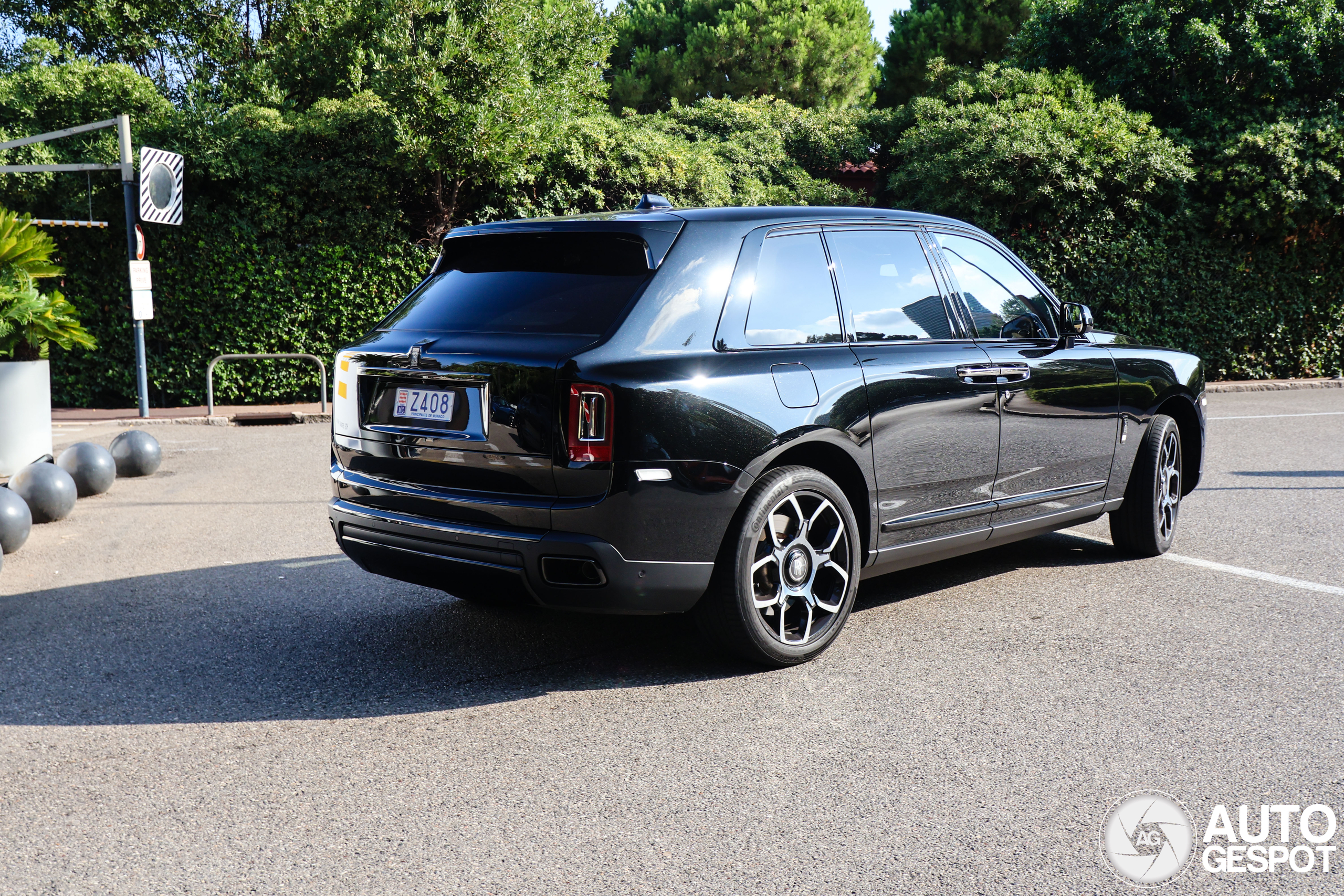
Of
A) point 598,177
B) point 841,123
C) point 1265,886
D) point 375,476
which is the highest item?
point 841,123

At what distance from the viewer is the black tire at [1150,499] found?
6.33 metres

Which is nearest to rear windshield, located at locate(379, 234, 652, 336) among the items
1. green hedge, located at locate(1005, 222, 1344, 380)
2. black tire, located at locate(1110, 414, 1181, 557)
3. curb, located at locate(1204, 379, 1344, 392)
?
black tire, located at locate(1110, 414, 1181, 557)

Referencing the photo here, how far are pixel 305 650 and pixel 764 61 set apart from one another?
34.7 metres

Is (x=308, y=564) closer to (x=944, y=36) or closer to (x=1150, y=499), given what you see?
(x=1150, y=499)

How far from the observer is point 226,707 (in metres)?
4.12

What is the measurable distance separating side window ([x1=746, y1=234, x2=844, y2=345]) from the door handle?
2.34 feet

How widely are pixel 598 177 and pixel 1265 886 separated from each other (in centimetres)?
1656

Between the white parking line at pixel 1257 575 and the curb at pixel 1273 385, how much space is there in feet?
46.5

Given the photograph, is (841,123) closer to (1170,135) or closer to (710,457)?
(1170,135)

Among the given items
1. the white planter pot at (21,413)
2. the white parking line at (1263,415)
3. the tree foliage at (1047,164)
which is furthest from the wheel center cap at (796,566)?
the tree foliage at (1047,164)

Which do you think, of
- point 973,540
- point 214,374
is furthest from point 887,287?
point 214,374

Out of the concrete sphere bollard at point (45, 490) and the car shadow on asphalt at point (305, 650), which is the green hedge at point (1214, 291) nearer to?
the car shadow on asphalt at point (305, 650)

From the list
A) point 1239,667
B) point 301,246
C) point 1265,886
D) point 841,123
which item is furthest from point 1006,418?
point 841,123
